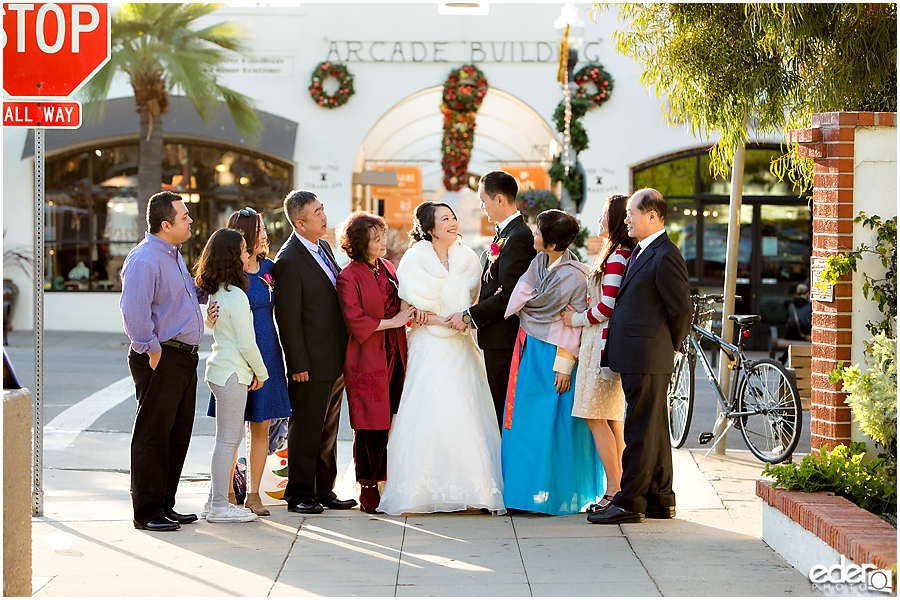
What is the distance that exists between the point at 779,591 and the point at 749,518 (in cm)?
144

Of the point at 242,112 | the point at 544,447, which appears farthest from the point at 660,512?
the point at 242,112

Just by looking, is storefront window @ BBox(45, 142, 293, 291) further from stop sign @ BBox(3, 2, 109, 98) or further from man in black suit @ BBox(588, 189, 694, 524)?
man in black suit @ BBox(588, 189, 694, 524)

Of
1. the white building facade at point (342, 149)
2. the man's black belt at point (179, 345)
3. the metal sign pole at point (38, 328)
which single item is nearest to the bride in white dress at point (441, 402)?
the man's black belt at point (179, 345)

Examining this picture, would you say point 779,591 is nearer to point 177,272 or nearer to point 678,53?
point 177,272

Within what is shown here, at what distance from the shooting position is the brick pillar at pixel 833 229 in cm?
507

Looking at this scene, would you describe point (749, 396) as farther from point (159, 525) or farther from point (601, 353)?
point (159, 525)

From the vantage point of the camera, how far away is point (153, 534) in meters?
5.19

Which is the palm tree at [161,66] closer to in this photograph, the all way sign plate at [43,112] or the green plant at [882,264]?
the all way sign plate at [43,112]

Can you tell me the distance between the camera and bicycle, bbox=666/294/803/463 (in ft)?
23.0

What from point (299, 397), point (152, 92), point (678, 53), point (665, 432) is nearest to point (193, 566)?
point (299, 397)

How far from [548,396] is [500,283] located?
2.41ft

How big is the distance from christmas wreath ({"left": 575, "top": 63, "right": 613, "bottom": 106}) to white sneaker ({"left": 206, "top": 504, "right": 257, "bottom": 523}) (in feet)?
43.6

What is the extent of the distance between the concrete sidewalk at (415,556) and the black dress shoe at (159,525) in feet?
0.18

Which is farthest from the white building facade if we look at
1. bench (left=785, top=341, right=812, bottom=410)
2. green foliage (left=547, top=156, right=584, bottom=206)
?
bench (left=785, top=341, right=812, bottom=410)
